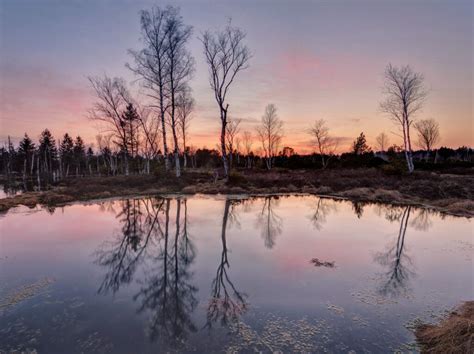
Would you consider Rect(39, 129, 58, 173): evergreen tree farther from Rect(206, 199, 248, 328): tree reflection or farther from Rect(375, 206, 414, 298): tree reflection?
Rect(375, 206, 414, 298): tree reflection

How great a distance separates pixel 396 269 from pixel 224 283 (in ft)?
14.9

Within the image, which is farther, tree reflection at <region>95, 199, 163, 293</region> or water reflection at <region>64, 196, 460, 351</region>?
tree reflection at <region>95, 199, 163, 293</region>

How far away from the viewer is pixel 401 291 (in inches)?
227

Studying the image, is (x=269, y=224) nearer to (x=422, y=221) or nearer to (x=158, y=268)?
(x=158, y=268)

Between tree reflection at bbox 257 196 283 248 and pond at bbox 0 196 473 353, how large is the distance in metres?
0.13

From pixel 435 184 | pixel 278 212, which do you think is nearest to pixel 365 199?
pixel 435 184

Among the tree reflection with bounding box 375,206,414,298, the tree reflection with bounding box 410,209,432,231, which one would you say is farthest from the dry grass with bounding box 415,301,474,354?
the tree reflection with bounding box 410,209,432,231

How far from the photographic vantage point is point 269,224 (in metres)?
11.7

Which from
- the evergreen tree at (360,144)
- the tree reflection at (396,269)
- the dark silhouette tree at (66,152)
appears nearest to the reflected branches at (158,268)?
the tree reflection at (396,269)

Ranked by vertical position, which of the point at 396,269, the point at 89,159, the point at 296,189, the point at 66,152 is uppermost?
the point at 66,152

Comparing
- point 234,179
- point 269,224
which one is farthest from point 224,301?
point 234,179

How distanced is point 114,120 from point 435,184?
31.7 meters

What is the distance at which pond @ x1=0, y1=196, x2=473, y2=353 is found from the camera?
13.6 ft

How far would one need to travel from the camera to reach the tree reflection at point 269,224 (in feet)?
31.6
